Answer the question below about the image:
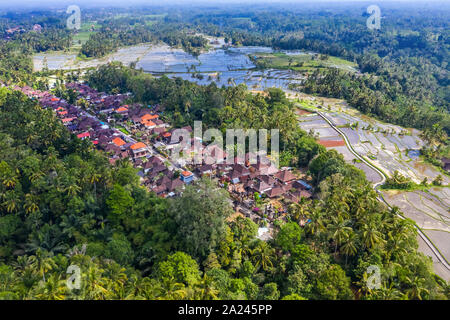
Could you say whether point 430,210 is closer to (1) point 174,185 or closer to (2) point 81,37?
(1) point 174,185

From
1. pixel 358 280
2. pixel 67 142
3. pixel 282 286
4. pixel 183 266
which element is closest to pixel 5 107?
pixel 67 142

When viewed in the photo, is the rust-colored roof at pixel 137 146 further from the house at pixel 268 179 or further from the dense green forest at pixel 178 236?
the house at pixel 268 179

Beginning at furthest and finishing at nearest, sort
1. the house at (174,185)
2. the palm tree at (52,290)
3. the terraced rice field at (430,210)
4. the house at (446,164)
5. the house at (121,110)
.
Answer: the house at (121,110), the house at (446,164), the house at (174,185), the terraced rice field at (430,210), the palm tree at (52,290)

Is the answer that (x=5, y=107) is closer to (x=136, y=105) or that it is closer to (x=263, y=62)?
(x=136, y=105)

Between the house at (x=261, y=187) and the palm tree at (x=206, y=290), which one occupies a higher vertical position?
the palm tree at (x=206, y=290)

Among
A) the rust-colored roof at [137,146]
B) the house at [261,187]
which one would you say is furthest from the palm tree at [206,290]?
the rust-colored roof at [137,146]

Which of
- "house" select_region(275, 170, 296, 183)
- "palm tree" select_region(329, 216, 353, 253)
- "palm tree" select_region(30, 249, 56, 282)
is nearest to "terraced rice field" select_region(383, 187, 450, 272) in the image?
"house" select_region(275, 170, 296, 183)

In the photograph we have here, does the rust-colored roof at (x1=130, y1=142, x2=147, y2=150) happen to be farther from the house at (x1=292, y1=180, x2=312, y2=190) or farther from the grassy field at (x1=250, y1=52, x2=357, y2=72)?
the grassy field at (x1=250, y1=52, x2=357, y2=72)
